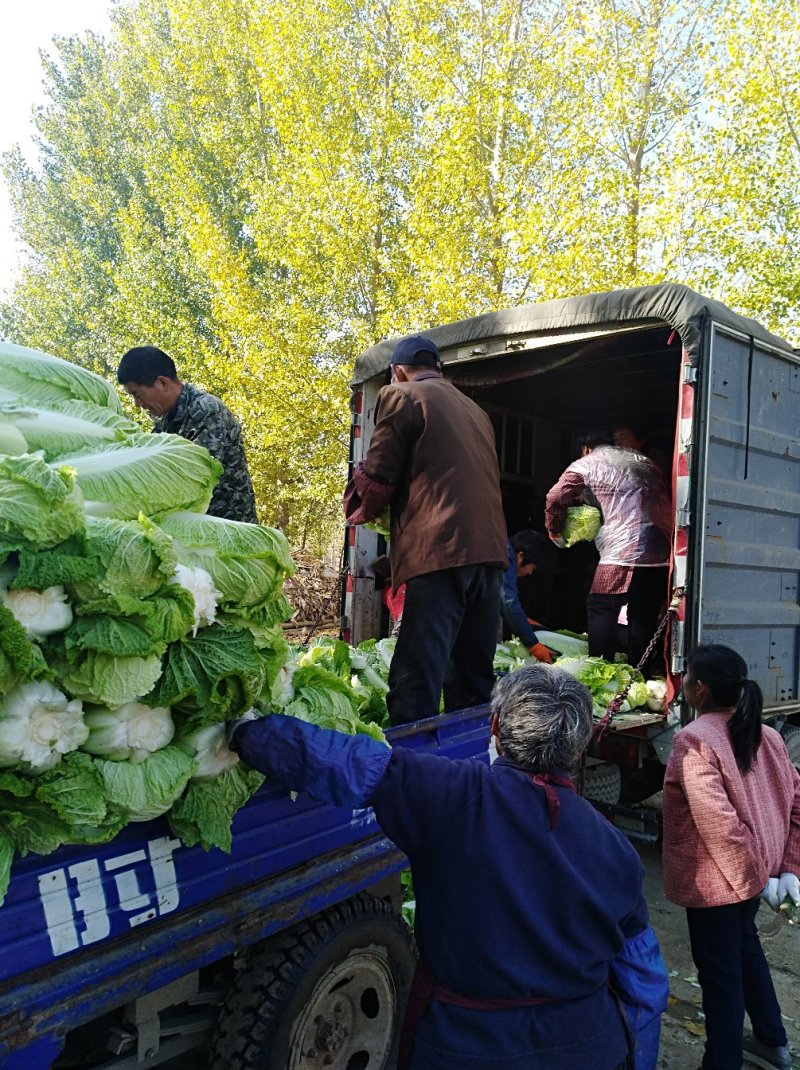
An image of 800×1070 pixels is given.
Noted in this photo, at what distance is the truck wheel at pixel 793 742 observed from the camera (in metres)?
5.36

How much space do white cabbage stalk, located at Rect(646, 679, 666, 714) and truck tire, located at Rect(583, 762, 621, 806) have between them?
49cm

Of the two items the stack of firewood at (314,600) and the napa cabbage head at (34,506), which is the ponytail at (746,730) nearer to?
the napa cabbage head at (34,506)

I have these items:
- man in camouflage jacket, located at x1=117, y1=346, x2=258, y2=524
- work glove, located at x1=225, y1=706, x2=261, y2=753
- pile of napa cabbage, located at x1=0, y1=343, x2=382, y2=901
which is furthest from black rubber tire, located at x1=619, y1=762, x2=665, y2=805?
work glove, located at x1=225, y1=706, x2=261, y2=753

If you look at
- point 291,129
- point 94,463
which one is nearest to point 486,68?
point 291,129

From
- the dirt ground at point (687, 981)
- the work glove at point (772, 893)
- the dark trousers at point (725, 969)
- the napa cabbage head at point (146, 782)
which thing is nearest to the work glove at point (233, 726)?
the napa cabbage head at point (146, 782)

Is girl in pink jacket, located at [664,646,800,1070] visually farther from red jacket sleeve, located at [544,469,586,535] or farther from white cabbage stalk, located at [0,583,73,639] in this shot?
red jacket sleeve, located at [544,469,586,535]

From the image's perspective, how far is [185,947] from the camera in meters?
Answer: 1.97

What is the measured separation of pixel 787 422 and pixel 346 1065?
4879 millimetres

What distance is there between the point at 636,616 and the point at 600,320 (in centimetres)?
212

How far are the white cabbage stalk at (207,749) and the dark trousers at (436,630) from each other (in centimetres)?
143

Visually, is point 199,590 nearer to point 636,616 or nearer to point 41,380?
point 41,380

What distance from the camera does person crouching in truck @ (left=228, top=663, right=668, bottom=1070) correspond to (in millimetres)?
1723

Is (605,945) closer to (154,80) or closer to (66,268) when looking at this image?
(154,80)

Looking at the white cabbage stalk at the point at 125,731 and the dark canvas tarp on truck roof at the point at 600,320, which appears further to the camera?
the dark canvas tarp on truck roof at the point at 600,320
